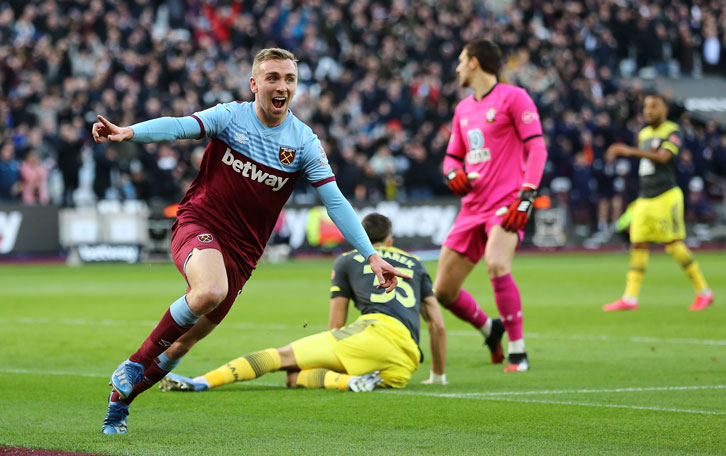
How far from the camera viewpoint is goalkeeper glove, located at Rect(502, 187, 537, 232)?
9.23m

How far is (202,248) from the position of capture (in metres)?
6.23

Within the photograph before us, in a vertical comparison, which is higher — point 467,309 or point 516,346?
point 467,309

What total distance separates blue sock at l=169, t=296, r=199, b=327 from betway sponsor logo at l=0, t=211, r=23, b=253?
20.3 meters

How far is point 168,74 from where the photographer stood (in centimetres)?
2770

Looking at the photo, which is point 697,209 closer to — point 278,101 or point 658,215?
point 658,215

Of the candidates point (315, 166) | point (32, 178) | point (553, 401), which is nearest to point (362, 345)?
point (553, 401)

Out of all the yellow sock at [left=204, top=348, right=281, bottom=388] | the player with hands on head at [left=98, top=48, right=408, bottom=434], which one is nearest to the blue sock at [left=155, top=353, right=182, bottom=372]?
the player with hands on head at [left=98, top=48, right=408, bottom=434]

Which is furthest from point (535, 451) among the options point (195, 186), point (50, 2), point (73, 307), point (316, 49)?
point (316, 49)

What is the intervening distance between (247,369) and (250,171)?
2012 mm

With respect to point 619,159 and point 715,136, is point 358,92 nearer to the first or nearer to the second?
point 619,159

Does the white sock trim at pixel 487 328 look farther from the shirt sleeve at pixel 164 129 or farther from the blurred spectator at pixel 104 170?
the blurred spectator at pixel 104 170

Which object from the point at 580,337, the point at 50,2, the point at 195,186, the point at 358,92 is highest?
the point at 50,2

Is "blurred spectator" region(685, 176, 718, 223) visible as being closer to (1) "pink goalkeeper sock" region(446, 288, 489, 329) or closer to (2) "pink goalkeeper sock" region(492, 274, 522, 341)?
(1) "pink goalkeeper sock" region(446, 288, 489, 329)

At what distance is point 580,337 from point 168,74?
59.3 ft
